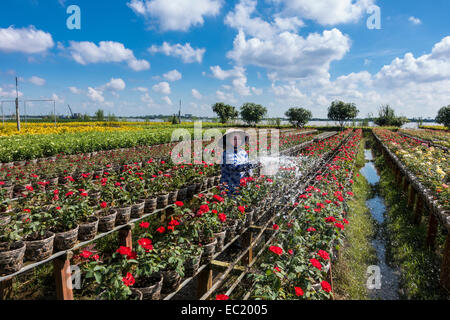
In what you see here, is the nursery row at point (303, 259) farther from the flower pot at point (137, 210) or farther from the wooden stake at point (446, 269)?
the flower pot at point (137, 210)

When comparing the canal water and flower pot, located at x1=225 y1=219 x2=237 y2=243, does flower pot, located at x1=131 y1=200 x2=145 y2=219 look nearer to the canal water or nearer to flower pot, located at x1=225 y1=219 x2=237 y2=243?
flower pot, located at x1=225 y1=219 x2=237 y2=243

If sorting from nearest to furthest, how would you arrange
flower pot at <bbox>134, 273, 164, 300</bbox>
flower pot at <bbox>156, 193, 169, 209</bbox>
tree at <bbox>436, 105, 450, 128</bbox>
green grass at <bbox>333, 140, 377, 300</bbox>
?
flower pot at <bbox>134, 273, 164, 300</bbox> < green grass at <bbox>333, 140, 377, 300</bbox> < flower pot at <bbox>156, 193, 169, 209</bbox> < tree at <bbox>436, 105, 450, 128</bbox>

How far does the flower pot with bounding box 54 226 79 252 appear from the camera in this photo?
9.32 ft

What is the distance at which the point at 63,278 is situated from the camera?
270 centimetres

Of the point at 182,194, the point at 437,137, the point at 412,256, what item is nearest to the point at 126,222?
the point at 182,194

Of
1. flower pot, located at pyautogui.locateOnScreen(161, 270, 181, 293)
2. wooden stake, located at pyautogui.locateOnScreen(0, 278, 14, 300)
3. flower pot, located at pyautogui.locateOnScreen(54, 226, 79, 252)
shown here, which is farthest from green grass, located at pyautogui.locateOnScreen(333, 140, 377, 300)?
wooden stake, located at pyautogui.locateOnScreen(0, 278, 14, 300)

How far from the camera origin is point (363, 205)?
7.36 m

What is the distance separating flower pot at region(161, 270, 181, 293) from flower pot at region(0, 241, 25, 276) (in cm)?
140

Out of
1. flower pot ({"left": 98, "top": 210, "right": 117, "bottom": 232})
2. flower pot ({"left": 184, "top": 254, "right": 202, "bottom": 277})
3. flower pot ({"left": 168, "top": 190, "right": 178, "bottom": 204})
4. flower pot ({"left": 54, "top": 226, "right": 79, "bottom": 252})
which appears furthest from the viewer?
flower pot ({"left": 168, "top": 190, "right": 178, "bottom": 204})

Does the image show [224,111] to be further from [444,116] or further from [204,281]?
[204,281]

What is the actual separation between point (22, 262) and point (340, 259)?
14.1 feet

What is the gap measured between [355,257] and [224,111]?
58.1 m
